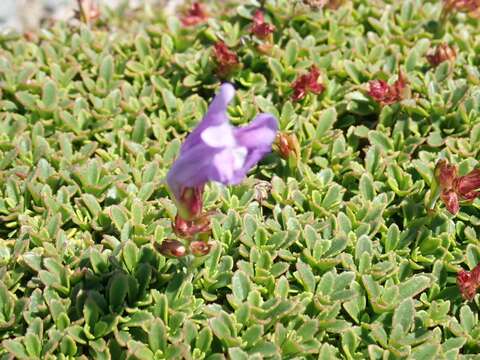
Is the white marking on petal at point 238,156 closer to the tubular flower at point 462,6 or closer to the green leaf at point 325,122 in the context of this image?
the green leaf at point 325,122

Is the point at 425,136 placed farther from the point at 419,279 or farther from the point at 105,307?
the point at 105,307

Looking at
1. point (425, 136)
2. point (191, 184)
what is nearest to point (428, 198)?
point (425, 136)

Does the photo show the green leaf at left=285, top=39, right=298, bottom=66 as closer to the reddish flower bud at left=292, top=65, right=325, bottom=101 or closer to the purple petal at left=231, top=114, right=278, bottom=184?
the reddish flower bud at left=292, top=65, right=325, bottom=101

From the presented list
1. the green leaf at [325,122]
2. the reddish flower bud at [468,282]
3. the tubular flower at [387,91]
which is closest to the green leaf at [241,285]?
the reddish flower bud at [468,282]

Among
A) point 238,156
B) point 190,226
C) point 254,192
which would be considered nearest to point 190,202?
point 190,226

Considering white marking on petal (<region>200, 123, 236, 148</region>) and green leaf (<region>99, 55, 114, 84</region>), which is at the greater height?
white marking on petal (<region>200, 123, 236, 148</region>)

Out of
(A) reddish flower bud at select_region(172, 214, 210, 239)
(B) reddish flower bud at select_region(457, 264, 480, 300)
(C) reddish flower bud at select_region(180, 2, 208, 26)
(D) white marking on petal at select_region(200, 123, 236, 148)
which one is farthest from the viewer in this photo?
(C) reddish flower bud at select_region(180, 2, 208, 26)

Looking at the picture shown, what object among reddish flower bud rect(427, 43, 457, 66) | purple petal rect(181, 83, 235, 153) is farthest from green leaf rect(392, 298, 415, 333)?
reddish flower bud rect(427, 43, 457, 66)
